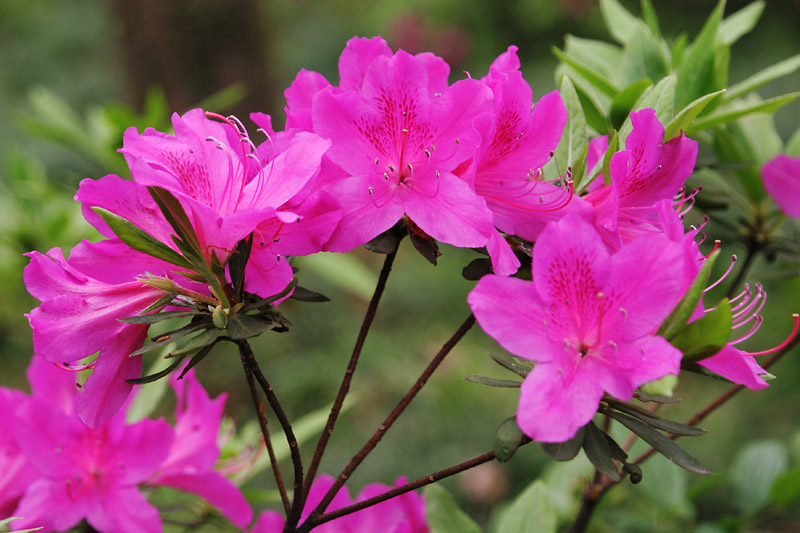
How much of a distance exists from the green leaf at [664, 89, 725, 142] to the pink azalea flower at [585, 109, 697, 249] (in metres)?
0.01

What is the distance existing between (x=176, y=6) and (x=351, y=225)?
2267mm

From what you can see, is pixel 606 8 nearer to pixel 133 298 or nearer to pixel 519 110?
pixel 519 110

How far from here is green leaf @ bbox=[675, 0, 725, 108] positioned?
0.81 meters

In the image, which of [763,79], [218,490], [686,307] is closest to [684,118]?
[686,307]

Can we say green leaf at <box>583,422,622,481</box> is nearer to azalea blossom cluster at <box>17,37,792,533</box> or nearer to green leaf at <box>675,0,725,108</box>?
azalea blossom cluster at <box>17,37,792,533</box>

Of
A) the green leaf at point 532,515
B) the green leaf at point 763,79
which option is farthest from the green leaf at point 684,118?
the green leaf at point 532,515

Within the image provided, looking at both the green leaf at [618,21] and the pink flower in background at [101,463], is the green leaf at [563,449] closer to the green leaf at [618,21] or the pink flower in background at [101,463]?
the pink flower in background at [101,463]

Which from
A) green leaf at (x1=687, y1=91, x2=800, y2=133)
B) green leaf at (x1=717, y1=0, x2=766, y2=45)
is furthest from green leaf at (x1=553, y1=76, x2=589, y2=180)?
green leaf at (x1=717, y1=0, x2=766, y2=45)

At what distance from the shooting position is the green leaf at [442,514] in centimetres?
79

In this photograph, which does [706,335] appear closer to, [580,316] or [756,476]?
[580,316]

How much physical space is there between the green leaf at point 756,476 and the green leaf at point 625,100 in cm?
70

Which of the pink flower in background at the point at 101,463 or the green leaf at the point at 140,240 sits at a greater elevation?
the green leaf at the point at 140,240

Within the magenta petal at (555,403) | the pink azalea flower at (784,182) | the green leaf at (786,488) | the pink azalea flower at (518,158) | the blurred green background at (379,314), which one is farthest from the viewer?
the blurred green background at (379,314)

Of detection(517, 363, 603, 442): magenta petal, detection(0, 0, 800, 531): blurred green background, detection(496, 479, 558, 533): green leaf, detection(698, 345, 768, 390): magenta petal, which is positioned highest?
detection(517, 363, 603, 442): magenta petal
